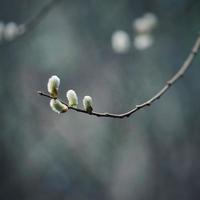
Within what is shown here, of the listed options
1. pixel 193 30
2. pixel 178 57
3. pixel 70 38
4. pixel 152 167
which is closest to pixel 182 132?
pixel 152 167

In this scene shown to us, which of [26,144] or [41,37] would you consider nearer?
[26,144]

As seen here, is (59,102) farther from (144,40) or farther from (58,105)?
(144,40)

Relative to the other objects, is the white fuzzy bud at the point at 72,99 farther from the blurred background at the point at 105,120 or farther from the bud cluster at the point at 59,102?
the blurred background at the point at 105,120

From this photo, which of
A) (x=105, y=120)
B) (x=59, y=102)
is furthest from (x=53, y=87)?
(x=105, y=120)

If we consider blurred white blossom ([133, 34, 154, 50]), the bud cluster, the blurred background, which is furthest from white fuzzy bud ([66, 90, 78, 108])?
the blurred background

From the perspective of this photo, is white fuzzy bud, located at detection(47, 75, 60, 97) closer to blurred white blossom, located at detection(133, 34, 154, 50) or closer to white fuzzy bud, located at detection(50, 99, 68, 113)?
white fuzzy bud, located at detection(50, 99, 68, 113)

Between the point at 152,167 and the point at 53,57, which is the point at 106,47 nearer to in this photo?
the point at 53,57

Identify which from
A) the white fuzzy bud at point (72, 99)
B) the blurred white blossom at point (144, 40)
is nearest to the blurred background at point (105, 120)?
the blurred white blossom at point (144, 40)

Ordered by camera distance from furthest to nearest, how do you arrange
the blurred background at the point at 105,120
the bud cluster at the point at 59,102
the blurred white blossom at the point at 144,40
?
the blurred background at the point at 105,120 < the blurred white blossom at the point at 144,40 < the bud cluster at the point at 59,102
